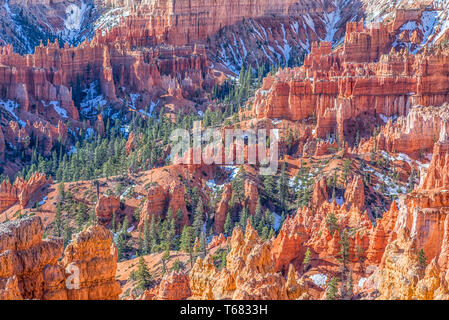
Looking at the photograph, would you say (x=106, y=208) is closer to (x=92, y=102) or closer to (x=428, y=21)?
(x=92, y=102)

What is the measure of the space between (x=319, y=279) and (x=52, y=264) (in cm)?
2688

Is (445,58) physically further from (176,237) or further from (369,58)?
(176,237)

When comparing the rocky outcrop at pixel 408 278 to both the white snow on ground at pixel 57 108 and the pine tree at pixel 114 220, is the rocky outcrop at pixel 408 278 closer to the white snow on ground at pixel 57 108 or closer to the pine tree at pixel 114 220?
the pine tree at pixel 114 220

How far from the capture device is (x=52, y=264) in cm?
5256

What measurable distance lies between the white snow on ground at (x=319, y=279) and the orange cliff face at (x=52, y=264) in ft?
71.0

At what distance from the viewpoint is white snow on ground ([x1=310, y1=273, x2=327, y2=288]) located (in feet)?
237

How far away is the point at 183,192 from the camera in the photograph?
110m

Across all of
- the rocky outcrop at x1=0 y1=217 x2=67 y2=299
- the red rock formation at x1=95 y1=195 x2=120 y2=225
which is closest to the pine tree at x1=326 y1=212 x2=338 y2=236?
the red rock formation at x1=95 y1=195 x2=120 y2=225

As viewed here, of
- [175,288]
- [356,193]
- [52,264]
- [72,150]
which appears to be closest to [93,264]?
[52,264]

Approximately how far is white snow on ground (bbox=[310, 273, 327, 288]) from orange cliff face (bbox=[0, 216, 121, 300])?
2164cm

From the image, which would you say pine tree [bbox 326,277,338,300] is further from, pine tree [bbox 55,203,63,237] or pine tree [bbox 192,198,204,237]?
pine tree [bbox 55,203,63,237]

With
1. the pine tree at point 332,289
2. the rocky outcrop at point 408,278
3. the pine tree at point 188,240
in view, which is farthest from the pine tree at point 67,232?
the rocky outcrop at point 408,278

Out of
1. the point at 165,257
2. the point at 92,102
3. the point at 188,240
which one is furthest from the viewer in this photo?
the point at 92,102
